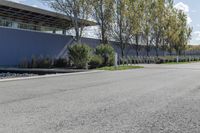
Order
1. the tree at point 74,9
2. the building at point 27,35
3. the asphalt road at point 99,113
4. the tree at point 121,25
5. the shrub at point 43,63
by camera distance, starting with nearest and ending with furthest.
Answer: the asphalt road at point 99,113, the building at point 27,35, the shrub at point 43,63, the tree at point 74,9, the tree at point 121,25

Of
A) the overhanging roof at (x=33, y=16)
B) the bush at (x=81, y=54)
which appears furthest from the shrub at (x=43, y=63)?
the overhanging roof at (x=33, y=16)

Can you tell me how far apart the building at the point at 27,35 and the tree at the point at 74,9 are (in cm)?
75

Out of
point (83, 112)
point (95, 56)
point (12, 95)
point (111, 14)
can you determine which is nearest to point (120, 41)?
point (111, 14)

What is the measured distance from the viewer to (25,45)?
101 feet

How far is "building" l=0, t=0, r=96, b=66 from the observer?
2889 centimetres

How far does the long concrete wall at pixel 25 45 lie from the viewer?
28.5 meters

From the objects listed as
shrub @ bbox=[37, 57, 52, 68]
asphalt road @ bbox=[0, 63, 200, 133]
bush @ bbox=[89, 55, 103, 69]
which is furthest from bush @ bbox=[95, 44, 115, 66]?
asphalt road @ bbox=[0, 63, 200, 133]

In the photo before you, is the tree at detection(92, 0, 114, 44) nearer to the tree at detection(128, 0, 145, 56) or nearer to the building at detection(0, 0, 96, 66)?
the tree at detection(128, 0, 145, 56)

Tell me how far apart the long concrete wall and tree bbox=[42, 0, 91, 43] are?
3213 millimetres

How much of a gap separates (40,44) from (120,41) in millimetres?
16561

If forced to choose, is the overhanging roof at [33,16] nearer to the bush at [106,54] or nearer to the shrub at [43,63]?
the shrub at [43,63]

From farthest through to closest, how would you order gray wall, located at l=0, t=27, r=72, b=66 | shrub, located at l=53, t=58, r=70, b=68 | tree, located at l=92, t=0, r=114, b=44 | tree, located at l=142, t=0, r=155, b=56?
tree, located at l=142, t=0, r=155, b=56
tree, located at l=92, t=0, r=114, b=44
shrub, located at l=53, t=58, r=70, b=68
gray wall, located at l=0, t=27, r=72, b=66

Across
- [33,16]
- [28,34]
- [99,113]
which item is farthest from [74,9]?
[99,113]

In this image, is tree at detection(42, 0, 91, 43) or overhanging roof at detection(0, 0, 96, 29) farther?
tree at detection(42, 0, 91, 43)
